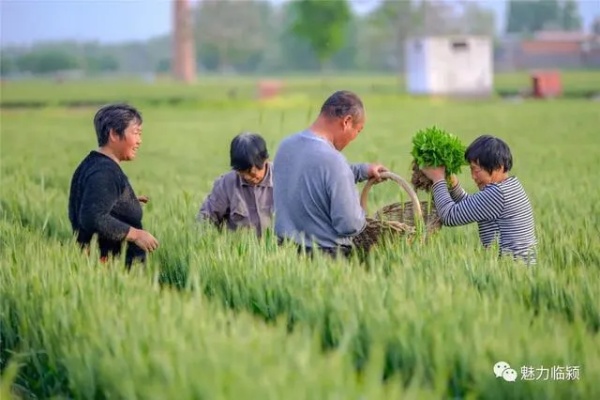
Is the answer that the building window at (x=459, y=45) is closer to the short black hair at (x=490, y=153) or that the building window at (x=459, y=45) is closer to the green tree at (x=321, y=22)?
the green tree at (x=321, y=22)

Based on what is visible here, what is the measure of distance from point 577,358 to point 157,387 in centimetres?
131

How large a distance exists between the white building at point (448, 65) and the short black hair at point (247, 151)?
39.1 m

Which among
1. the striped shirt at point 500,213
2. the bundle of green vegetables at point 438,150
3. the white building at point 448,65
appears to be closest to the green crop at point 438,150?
the bundle of green vegetables at point 438,150

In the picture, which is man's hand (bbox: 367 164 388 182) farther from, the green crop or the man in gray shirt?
the man in gray shirt

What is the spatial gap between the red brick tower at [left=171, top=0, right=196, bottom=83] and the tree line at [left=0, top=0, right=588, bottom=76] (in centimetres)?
1472

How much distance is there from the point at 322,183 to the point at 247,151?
2.00 feet

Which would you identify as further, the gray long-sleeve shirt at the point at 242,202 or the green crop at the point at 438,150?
the gray long-sleeve shirt at the point at 242,202

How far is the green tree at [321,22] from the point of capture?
7481 centimetres

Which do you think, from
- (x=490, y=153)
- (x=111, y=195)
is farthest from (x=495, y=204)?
(x=111, y=195)

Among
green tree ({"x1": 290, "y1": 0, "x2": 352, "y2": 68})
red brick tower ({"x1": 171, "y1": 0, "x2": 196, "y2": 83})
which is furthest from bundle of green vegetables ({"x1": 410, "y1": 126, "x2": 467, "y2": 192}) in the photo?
green tree ({"x1": 290, "y1": 0, "x2": 352, "y2": 68})

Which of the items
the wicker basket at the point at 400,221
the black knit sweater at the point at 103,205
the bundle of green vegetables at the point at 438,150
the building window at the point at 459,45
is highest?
the bundle of green vegetables at the point at 438,150

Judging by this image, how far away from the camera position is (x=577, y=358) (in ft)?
12.0

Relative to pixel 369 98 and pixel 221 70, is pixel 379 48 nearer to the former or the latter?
pixel 221 70

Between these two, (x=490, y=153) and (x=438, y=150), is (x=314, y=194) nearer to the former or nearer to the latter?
(x=438, y=150)
